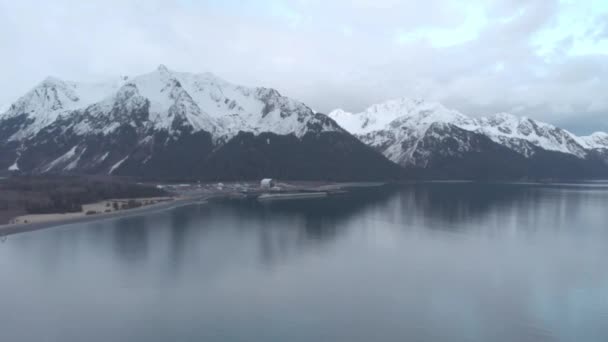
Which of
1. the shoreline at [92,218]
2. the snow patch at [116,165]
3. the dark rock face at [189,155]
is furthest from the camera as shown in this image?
the dark rock face at [189,155]

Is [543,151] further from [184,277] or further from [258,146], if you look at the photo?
[184,277]

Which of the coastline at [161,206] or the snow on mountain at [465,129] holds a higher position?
the snow on mountain at [465,129]

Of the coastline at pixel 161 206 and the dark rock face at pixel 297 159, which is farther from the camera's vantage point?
the dark rock face at pixel 297 159

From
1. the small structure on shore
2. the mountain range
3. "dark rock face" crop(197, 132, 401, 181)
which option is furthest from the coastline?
the mountain range

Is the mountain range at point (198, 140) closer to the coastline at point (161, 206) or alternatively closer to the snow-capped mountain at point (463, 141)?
the snow-capped mountain at point (463, 141)

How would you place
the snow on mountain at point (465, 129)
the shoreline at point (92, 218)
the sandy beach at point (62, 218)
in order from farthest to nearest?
1. the snow on mountain at point (465, 129)
2. the sandy beach at point (62, 218)
3. the shoreline at point (92, 218)

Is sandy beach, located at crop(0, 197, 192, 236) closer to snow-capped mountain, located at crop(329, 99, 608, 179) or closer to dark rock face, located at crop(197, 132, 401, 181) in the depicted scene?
dark rock face, located at crop(197, 132, 401, 181)

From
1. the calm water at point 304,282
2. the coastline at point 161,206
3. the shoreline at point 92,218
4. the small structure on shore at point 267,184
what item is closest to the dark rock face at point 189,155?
the small structure on shore at point 267,184

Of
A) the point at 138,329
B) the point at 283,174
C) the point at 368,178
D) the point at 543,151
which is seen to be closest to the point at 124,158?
the point at 283,174
